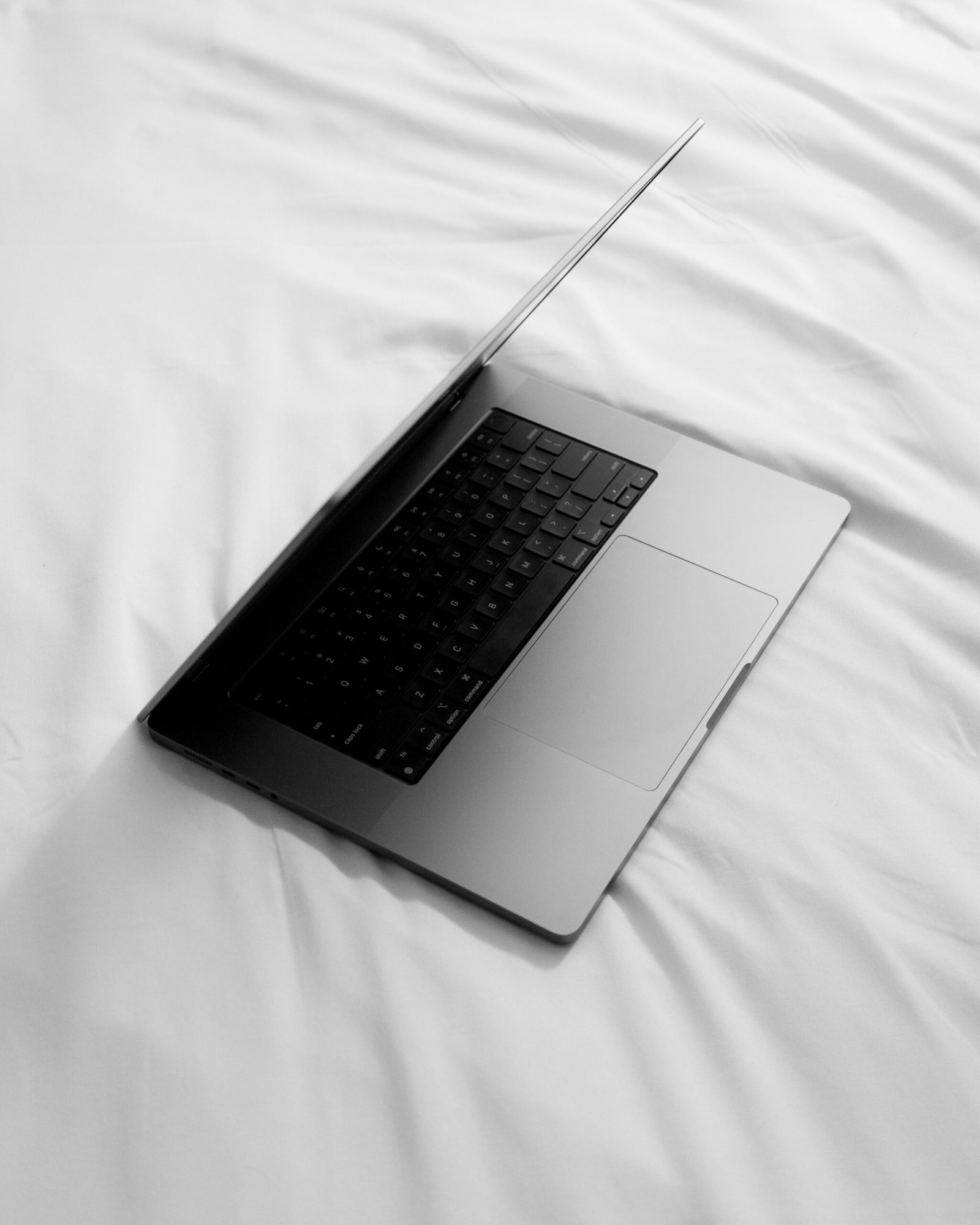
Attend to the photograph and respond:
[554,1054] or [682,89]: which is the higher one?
[682,89]

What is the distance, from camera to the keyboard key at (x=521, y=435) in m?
0.75

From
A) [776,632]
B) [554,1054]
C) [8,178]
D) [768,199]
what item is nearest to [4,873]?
[554,1054]

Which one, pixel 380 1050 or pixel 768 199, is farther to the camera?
pixel 768 199

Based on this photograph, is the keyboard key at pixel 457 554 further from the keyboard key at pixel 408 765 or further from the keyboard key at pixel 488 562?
the keyboard key at pixel 408 765

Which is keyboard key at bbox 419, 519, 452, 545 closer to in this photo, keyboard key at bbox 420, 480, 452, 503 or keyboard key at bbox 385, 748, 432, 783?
keyboard key at bbox 420, 480, 452, 503

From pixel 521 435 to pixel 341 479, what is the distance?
119 millimetres

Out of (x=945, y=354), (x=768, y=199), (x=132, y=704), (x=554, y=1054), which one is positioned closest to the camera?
(x=554, y=1054)

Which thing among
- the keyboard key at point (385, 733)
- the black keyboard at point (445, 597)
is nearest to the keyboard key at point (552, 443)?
the black keyboard at point (445, 597)

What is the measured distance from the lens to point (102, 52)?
Result: 101cm

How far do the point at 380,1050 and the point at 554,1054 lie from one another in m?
0.07

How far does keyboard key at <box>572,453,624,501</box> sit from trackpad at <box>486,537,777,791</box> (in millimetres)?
43

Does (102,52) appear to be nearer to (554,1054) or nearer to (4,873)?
(4,873)

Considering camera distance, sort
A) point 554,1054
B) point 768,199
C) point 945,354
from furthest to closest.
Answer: point 768,199 → point 945,354 → point 554,1054

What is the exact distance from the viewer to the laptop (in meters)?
0.57
